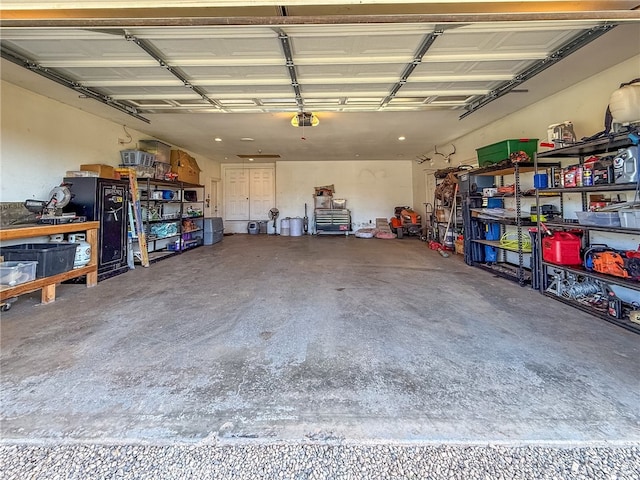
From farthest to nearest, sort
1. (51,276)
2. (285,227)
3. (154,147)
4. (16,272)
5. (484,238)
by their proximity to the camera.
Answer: (285,227) → (154,147) → (484,238) → (51,276) → (16,272)

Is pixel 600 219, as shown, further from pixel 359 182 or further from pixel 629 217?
pixel 359 182

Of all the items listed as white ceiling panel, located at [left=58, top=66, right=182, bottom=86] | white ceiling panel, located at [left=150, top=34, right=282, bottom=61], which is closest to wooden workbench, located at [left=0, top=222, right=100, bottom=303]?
white ceiling panel, located at [left=58, top=66, right=182, bottom=86]

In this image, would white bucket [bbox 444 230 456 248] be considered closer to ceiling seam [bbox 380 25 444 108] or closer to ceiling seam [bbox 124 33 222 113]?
ceiling seam [bbox 380 25 444 108]

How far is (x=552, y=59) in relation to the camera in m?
2.74

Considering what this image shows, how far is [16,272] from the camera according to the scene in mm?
2674

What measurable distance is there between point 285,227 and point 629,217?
8.71 metres

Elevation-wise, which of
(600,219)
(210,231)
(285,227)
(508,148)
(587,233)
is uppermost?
(508,148)

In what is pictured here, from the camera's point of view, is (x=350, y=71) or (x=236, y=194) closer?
(x=350, y=71)

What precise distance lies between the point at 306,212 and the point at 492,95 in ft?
24.1

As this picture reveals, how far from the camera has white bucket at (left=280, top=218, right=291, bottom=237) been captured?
32.9 feet

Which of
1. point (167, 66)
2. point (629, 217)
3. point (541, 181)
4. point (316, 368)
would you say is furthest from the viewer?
point (541, 181)

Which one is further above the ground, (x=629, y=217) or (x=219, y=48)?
(x=219, y=48)

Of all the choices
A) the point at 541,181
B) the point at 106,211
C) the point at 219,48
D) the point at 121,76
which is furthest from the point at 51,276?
the point at 541,181

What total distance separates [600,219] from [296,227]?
26.7 ft
